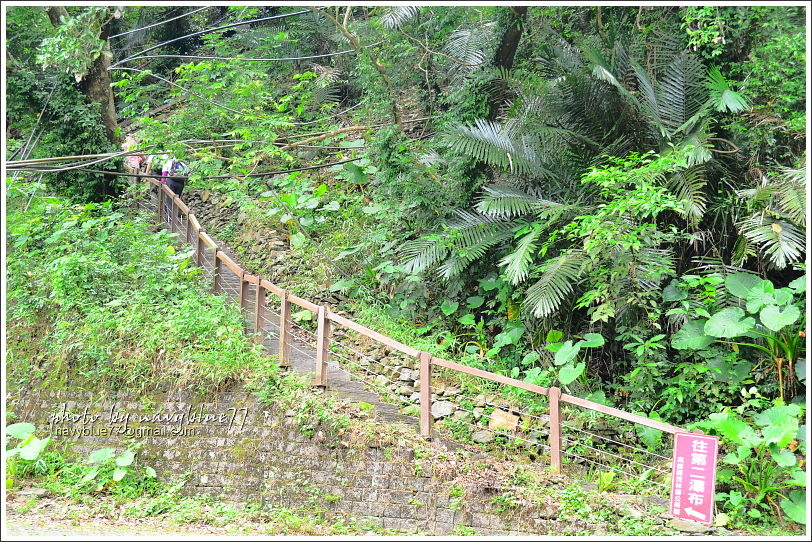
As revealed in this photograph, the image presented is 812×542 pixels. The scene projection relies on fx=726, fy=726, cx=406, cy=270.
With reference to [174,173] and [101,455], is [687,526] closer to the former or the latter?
[101,455]

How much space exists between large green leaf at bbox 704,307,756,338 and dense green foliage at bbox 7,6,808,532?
15mm

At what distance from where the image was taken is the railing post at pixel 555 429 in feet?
21.0

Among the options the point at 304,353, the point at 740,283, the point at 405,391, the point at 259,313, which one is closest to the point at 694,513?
the point at 740,283

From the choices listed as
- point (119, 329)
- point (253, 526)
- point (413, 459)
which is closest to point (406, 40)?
point (119, 329)

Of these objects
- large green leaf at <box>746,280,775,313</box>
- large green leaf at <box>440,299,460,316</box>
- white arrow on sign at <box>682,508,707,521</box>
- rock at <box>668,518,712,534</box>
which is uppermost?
large green leaf at <box>746,280,775,313</box>

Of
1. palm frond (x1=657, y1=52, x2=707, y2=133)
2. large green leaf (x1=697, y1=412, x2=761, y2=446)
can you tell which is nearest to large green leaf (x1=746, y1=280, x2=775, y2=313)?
large green leaf (x1=697, y1=412, x2=761, y2=446)

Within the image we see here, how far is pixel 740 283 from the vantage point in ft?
22.8

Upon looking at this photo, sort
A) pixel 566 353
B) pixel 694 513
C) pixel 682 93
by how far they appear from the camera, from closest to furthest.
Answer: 1. pixel 694 513
2. pixel 566 353
3. pixel 682 93

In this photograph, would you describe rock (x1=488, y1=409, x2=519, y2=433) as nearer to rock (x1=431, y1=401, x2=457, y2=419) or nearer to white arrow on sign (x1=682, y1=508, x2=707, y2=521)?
rock (x1=431, y1=401, x2=457, y2=419)

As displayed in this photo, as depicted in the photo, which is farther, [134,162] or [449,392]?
[134,162]

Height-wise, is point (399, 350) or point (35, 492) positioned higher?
point (399, 350)

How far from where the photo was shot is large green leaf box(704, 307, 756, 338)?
660cm

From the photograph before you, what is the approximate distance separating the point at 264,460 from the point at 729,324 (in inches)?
182

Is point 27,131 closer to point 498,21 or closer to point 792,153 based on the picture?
point 498,21
